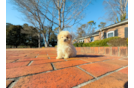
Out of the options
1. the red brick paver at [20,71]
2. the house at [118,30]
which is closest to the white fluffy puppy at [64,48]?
the red brick paver at [20,71]

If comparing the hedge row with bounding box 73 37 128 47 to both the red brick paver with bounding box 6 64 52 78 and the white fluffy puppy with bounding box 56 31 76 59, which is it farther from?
the red brick paver with bounding box 6 64 52 78

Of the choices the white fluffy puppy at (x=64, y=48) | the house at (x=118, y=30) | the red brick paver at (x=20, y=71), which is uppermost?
the house at (x=118, y=30)

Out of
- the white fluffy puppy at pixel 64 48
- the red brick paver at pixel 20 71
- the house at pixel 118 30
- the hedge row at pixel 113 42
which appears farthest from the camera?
the house at pixel 118 30

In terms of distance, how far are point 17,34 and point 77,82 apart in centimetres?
2097

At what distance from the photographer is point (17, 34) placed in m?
16.4

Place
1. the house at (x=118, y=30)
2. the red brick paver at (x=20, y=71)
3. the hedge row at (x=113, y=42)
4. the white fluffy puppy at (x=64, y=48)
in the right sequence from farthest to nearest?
the house at (x=118, y=30), the hedge row at (x=113, y=42), the white fluffy puppy at (x=64, y=48), the red brick paver at (x=20, y=71)

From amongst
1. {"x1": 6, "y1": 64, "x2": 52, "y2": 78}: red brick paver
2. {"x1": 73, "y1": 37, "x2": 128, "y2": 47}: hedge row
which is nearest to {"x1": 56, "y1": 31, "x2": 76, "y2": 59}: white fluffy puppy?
{"x1": 6, "y1": 64, "x2": 52, "y2": 78}: red brick paver

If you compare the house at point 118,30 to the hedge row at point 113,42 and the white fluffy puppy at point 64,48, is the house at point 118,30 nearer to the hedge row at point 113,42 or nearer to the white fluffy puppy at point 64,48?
the hedge row at point 113,42

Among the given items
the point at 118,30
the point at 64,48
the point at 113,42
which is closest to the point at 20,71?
the point at 64,48

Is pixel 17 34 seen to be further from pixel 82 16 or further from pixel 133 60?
pixel 133 60

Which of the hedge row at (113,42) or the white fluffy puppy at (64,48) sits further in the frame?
the hedge row at (113,42)

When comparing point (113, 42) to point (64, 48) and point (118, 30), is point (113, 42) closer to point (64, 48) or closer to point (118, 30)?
point (64, 48)

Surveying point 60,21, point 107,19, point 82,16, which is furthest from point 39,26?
point 107,19
